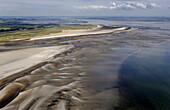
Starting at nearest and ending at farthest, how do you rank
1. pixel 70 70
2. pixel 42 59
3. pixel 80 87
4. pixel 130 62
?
pixel 80 87, pixel 70 70, pixel 130 62, pixel 42 59

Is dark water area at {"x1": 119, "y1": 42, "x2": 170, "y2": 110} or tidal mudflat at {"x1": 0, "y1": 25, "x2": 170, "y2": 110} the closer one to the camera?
tidal mudflat at {"x1": 0, "y1": 25, "x2": 170, "y2": 110}

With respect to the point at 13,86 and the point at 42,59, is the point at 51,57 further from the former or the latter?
the point at 13,86

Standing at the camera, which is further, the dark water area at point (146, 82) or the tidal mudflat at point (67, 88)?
the dark water area at point (146, 82)

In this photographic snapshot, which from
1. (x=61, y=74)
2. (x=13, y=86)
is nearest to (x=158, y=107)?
(x=61, y=74)

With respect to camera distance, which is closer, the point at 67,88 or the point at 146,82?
the point at 67,88

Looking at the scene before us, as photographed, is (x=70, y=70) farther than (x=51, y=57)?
No

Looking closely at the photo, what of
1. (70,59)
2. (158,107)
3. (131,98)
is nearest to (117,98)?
(131,98)

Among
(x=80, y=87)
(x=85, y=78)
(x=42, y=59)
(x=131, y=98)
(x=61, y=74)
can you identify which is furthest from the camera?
(x=42, y=59)

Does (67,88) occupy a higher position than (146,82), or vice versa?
(146,82)
